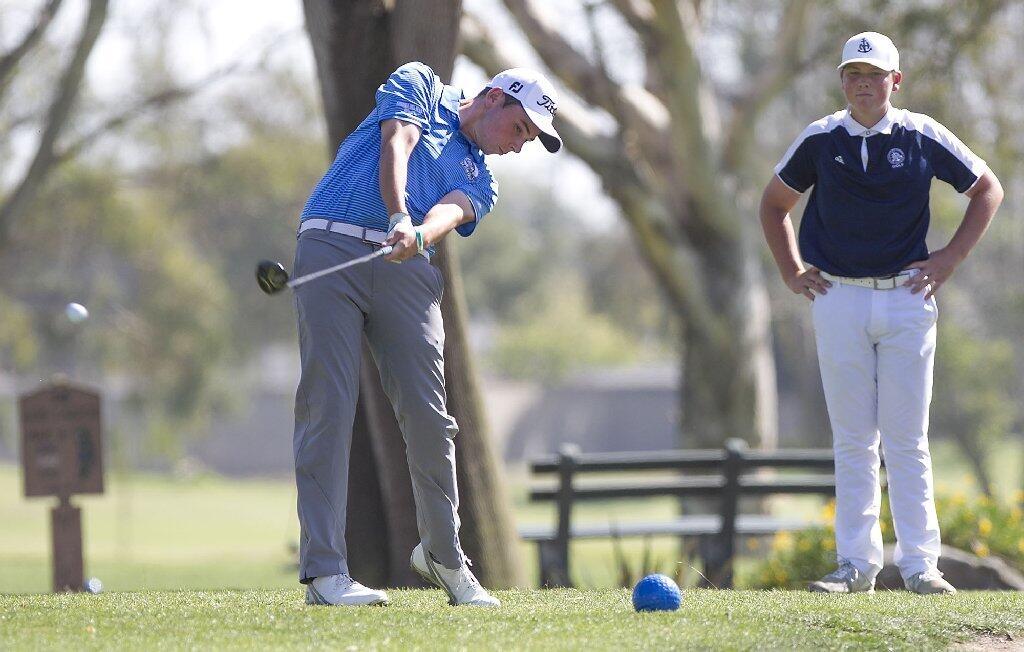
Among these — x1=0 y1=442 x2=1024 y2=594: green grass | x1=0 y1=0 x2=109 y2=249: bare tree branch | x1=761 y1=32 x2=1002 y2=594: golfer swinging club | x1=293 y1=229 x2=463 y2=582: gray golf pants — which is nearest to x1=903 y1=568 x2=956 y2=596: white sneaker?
x1=761 y1=32 x2=1002 y2=594: golfer swinging club

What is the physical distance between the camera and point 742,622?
5320 mm

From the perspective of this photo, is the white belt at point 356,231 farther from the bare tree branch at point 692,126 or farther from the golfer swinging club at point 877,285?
the bare tree branch at point 692,126

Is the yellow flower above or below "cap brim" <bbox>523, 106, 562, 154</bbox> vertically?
below

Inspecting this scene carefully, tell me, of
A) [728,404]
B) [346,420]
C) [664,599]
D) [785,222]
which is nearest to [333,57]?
[785,222]

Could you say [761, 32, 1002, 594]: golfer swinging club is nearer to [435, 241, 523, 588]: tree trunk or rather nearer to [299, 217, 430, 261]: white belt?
[299, 217, 430, 261]: white belt

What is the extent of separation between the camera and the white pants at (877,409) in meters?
6.52

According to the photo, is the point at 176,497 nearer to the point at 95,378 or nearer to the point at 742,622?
the point at 95,378

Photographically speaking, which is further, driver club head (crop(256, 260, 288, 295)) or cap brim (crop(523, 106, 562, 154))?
cap brim (crop(523, 106, 562, 154))

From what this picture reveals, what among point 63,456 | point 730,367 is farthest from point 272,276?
point 730,367

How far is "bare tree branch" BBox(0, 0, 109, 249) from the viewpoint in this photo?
57.8 ft

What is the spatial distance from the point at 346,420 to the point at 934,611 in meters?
2.25

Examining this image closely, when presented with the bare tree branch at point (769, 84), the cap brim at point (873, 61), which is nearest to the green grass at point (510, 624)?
the cap brim at point (873, 61)

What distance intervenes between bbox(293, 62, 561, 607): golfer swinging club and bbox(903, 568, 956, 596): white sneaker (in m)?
1.93

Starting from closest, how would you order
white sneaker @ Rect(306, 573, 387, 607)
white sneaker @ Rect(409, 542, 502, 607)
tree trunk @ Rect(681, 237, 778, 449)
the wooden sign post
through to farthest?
white sneaker @ Rect(306, 573, 387, 607) < white sneaker @ Rect(409, 542, 502, 607) < the wooden sign post < tree trunk @ Rect(681, 237, 778, 449)
